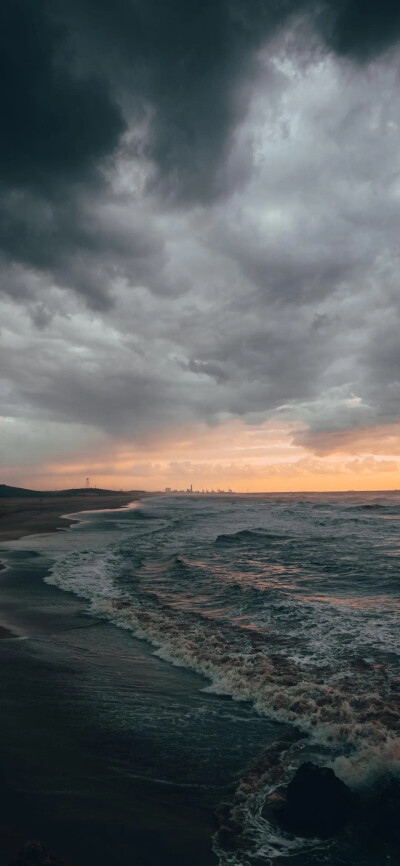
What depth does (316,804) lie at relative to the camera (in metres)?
4.87

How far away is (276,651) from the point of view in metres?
10.4

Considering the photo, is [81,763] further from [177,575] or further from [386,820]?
[177,575]

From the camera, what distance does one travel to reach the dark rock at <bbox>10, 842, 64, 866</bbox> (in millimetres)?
4016

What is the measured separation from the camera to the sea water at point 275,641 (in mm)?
5613

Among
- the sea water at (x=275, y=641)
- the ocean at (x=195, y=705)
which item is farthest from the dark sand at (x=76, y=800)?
the sea water at (x=275, y=641)

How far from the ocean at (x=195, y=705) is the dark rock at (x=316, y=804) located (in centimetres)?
14

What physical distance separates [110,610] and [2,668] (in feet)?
16.2

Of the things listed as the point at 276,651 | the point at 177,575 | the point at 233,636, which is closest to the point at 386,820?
the point at 276,651

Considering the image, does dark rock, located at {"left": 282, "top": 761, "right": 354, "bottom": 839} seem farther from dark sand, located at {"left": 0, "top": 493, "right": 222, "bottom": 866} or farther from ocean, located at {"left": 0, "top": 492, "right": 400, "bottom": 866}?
dark sand, located at {"left": 0, "top": 493, "right": 222, "bottom": 866}

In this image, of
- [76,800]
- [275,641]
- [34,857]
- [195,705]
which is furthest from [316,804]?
[275,641]

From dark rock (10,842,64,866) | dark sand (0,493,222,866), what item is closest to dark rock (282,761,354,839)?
dark sand (0,493,222,866)

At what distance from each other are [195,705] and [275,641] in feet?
13.1

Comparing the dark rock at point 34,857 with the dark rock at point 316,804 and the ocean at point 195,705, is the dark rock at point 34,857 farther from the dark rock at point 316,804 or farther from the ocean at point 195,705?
the dark rock at point 316,804

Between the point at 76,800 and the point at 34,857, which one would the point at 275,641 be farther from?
the point at 34,857
